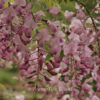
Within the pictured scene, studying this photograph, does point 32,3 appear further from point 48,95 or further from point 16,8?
point 48,95

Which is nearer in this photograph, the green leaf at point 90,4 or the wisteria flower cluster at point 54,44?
the wisteria flower cluster at point 54,44

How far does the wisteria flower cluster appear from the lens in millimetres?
1955

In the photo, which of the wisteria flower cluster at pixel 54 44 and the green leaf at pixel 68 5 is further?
the green leaf at pixel 68 5

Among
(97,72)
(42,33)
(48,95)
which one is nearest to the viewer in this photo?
(42,33)

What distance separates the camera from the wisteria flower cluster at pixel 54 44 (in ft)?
6.41

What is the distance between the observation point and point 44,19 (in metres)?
2.08

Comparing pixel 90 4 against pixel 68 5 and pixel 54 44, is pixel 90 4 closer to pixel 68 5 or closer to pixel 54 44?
pixel 68 5

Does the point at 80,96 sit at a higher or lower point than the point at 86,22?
lower

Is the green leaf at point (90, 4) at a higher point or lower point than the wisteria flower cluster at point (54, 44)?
higher

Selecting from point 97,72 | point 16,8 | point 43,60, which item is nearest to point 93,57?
point 97,72

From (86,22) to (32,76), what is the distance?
320mm

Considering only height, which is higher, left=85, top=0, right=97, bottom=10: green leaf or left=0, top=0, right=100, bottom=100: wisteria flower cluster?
left=85, top=0, right=97, bottom=10: green leaf

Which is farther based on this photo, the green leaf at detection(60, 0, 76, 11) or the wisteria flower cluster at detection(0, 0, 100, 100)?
the green leaf at detection(60, 0, 76, 11)

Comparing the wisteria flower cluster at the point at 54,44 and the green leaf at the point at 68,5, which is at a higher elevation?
the green leaf at the point at 68,5
